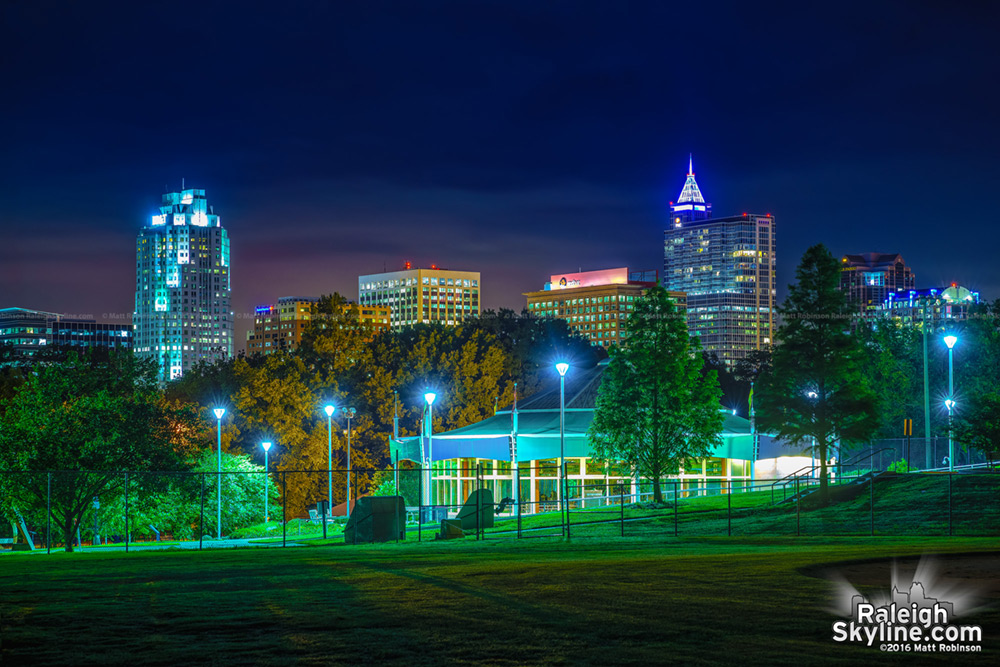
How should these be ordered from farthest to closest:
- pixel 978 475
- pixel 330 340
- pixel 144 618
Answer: pixel 330 340 < pixel 978 475 < pixel 144 618

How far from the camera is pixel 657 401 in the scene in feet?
176

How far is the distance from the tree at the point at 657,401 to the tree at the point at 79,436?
67.7ft

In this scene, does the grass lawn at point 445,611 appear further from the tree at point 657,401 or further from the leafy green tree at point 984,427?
the tree at point 657,401

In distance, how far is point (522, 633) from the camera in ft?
50.1

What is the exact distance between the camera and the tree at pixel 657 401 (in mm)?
53344

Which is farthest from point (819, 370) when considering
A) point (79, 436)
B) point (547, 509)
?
point (79, 436)

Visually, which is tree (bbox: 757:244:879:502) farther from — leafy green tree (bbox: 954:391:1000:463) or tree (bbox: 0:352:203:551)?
tree (bbox: 0:352:203:551)

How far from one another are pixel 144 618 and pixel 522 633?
6003 millimetres

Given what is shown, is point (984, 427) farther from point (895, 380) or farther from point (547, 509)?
point (895, 380)

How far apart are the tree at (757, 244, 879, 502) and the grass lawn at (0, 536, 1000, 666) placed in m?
20.3

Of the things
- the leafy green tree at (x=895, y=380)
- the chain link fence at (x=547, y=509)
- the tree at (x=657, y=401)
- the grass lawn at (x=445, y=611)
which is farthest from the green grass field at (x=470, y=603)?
the leafy green tree at (x=895, y=380)

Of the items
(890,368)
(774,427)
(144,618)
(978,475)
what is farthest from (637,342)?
(144,618)

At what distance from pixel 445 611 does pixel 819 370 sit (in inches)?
1386

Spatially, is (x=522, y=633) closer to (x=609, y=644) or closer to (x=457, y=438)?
(x=609, y=644)
